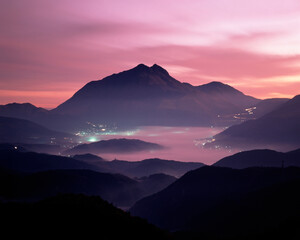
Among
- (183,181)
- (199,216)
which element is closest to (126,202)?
(183,181)

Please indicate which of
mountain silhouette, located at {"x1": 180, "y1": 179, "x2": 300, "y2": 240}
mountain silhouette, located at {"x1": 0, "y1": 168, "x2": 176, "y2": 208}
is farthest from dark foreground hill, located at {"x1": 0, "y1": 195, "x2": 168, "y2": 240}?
mountain silhouette, located at {"x1": 0, "y1": 168, "x2": 176, "y2": 208}

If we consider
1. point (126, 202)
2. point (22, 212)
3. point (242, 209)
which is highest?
point (22, 212)

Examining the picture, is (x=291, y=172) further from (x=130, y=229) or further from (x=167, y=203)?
(x=130, y=229)

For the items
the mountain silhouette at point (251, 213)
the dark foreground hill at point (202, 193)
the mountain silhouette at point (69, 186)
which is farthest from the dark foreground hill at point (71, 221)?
the mountain silhouette at point (69, 186)

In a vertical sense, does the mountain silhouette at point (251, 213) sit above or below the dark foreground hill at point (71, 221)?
below

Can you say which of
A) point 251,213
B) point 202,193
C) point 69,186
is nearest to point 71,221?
point 251,213

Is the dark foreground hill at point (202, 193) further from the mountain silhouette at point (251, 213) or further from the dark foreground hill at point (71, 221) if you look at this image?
the dark foreground hill at point (71, 221)

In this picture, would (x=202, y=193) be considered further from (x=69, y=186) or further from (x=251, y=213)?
(x=69, y=186)
